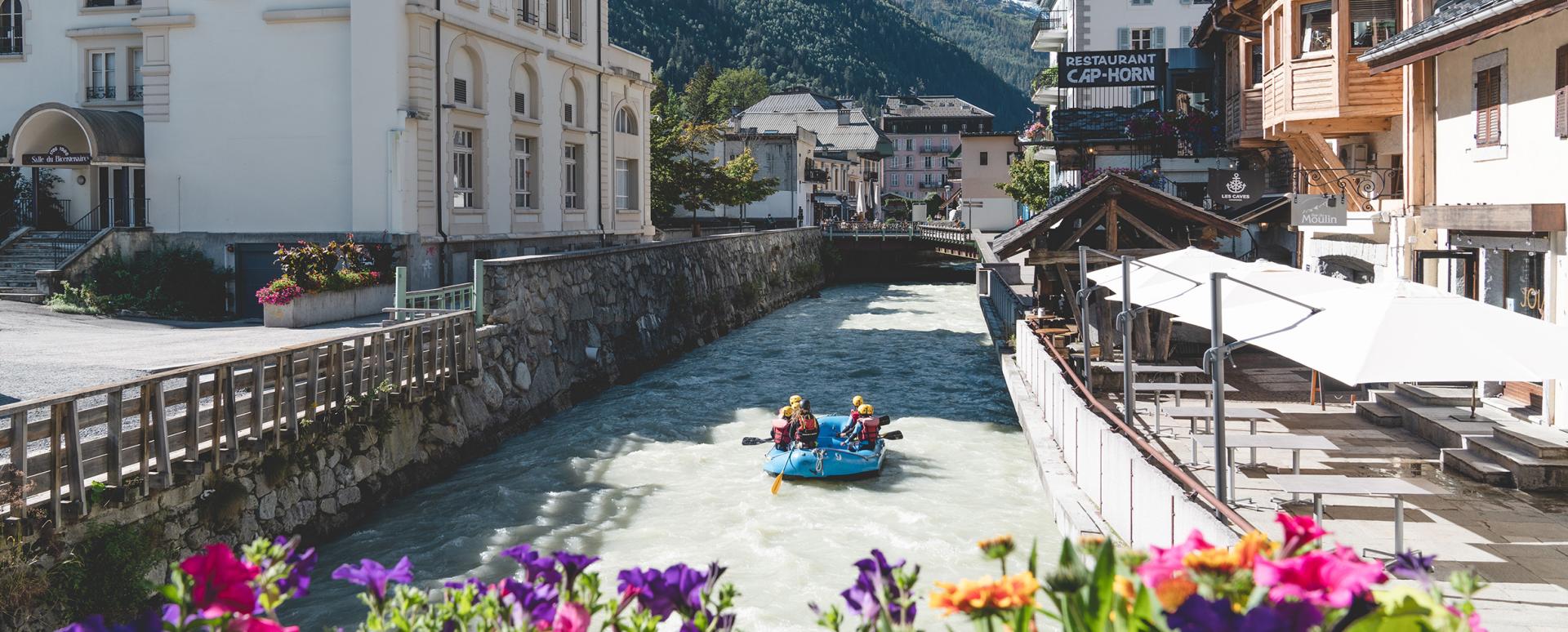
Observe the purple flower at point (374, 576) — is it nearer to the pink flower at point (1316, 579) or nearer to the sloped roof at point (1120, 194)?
the pink flower at point (1316, 579)

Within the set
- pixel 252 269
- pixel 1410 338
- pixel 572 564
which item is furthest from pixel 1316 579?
pixel 252 269

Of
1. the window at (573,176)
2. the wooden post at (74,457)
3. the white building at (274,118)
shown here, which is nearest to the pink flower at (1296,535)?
the wooden post at (74,457)

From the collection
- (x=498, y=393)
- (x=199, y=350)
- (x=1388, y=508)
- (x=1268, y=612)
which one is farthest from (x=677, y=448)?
(x=1268, y=612)

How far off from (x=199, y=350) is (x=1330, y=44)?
19392 mm

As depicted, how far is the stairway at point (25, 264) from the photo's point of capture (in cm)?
2519

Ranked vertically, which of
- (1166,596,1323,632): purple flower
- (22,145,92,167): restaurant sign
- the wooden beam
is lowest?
(1166,596,1323,632): purple flower

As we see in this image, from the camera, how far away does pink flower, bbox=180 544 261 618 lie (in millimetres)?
2986

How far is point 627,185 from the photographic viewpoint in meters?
41.7

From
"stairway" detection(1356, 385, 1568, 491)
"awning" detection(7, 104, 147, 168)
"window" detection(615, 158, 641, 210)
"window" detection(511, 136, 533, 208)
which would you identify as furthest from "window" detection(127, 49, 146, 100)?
"stairway" detection(1356, 385, 1568, 491)

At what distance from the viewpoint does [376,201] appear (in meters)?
26.3

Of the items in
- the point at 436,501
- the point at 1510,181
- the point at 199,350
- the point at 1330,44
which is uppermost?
the point at 1330,44

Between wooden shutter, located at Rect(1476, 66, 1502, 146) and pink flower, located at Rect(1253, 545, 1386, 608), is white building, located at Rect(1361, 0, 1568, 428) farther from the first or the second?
pink flower, located at Rect(1253, 545, 1386, 608)

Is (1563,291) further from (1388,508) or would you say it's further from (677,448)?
(677,448)

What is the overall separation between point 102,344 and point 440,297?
5.15 m
